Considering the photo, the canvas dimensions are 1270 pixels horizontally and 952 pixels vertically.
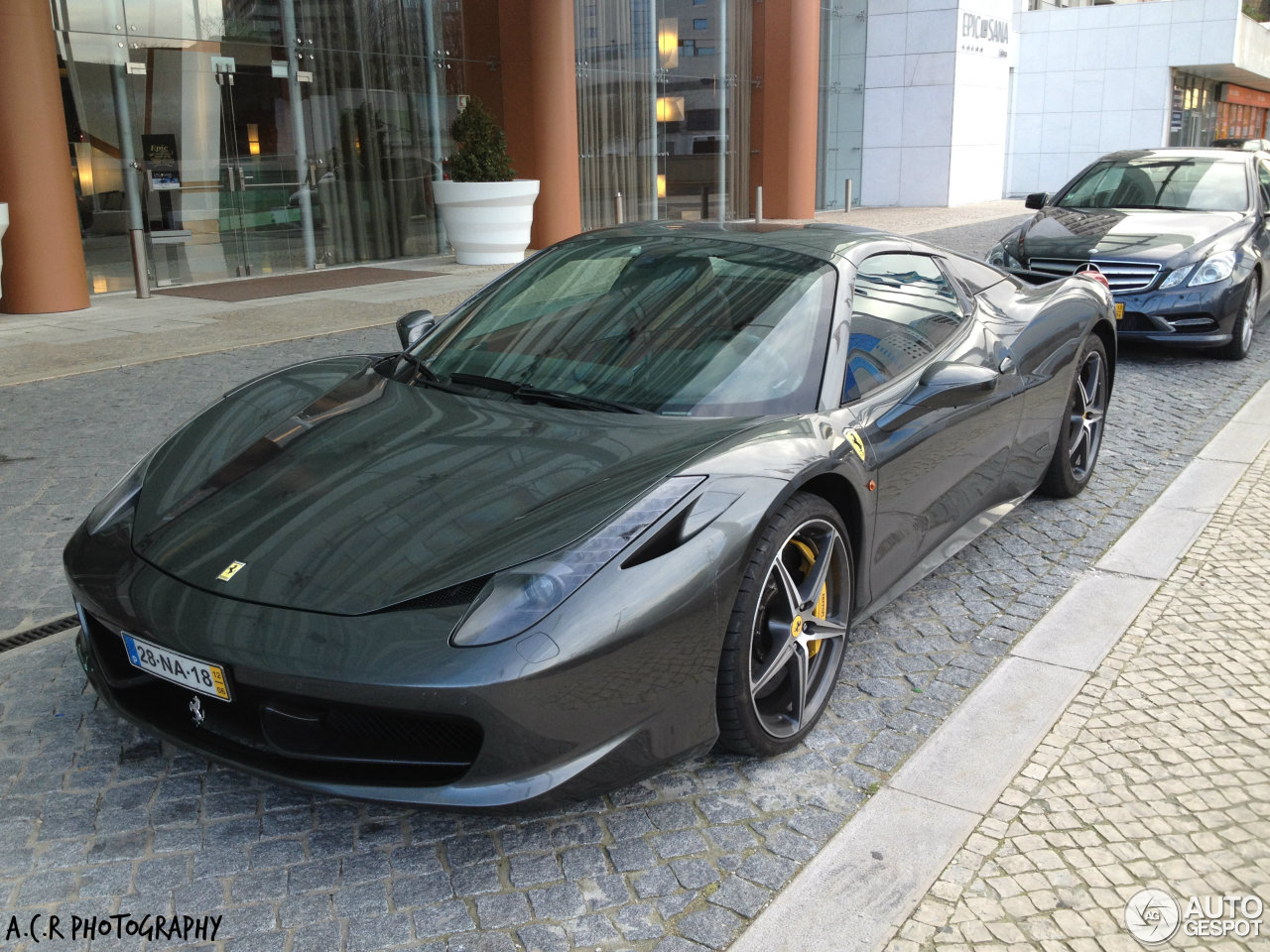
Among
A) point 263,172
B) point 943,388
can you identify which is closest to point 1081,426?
point 943,388

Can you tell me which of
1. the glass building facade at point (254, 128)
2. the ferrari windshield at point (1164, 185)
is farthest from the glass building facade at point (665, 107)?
the ferrari windshield at point (1164, 185)

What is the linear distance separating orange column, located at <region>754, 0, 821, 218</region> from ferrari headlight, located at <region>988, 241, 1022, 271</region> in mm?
12432

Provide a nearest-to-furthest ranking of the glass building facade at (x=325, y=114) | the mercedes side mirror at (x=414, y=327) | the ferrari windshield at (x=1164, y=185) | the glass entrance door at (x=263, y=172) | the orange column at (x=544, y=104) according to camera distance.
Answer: the mercedes side mirror at (x=414, y=327), the ferrari windshield at (x=1164, y=185), the glass building facade at (x=325, y=114), the glass entrance door at (x=263, y=172), the orange column at (x=544, y=104)

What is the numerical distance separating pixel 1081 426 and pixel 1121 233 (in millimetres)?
4133

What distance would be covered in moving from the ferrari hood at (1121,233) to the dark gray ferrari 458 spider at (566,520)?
4667 mm

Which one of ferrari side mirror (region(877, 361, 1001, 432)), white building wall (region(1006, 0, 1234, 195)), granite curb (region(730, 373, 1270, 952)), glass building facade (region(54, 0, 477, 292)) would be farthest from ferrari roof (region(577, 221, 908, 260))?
white building wall (region(1006, 0, 1234, 195))

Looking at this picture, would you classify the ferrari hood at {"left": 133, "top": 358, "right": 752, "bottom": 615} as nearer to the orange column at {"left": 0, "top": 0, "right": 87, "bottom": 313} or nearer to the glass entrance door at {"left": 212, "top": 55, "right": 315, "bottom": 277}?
the orange column at {"left": 0, "top": 0, "right": 87, "bottom": 313}

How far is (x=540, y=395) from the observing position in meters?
3.38

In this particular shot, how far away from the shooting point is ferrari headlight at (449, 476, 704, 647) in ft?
7.82

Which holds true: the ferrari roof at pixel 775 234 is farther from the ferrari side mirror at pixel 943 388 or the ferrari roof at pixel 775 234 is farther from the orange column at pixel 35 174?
the orange column at pixel 35 174

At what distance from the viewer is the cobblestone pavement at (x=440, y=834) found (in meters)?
2.43

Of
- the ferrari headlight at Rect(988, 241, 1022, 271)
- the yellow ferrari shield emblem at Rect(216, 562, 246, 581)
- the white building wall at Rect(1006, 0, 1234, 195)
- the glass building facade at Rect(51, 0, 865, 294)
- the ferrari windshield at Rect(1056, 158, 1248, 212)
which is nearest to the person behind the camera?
the yellow ferrari shield emblem at Rect(216, 562, 246, 581)

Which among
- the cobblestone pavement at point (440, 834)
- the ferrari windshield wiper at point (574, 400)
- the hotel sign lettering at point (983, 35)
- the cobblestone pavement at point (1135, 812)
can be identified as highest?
the hotel sign lettering at point (983, 35)

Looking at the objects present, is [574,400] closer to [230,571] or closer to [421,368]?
[421,368]
